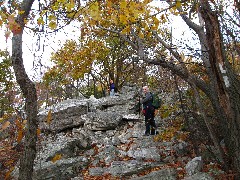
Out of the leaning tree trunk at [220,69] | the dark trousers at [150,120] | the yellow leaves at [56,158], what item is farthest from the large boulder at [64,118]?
the leaning tree trunk at [220,69]

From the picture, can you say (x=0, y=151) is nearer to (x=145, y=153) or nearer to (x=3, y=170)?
(x=3, y=170)

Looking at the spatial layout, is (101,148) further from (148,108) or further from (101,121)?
(148,108)

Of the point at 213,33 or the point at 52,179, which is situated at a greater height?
the point at 213,33

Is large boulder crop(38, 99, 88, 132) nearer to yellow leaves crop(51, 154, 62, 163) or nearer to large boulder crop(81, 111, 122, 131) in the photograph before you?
large boulder crop(81, 111, 122, 131)

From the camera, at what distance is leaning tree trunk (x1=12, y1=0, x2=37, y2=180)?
5930 millimetres

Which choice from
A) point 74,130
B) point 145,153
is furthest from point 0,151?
point 145,153

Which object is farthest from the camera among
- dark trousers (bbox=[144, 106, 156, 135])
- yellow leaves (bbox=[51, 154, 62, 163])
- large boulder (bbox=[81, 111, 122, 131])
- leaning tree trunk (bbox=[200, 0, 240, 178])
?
large boulder (bbox=[81, 111, 122, 131])

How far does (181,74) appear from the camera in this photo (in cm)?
684

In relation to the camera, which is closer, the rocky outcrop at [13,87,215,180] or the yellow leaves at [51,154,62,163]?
the rocky outcrop at [13,87,215,180]

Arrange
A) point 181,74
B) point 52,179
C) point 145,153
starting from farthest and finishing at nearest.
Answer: point 145,153
point 52,179
point 181,74

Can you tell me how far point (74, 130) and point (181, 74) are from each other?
7746 mm

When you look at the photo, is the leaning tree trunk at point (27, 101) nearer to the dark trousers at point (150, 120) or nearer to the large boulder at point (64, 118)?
the dark trousers at point (150, 120)

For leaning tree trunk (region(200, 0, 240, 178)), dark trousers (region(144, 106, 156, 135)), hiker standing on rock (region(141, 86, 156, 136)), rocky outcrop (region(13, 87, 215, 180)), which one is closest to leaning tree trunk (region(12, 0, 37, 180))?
rocky outcrop (region(13, 87, 215, 180))

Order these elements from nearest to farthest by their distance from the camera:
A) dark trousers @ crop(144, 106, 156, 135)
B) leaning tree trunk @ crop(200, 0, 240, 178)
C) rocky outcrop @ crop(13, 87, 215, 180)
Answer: leaning tree trunk @ crop(200, 0, 240, 178)
rocky outcrop @ crop(13, 87, 215, 180)
dark trousers @ crop(144, 106, 156, 135)
